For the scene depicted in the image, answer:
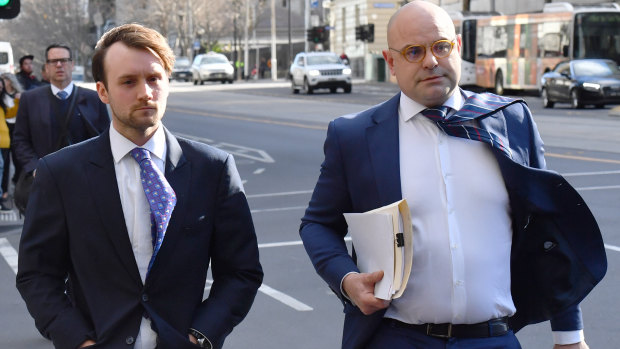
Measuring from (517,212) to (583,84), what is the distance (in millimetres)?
31600

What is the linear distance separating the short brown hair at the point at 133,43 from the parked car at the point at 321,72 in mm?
46358

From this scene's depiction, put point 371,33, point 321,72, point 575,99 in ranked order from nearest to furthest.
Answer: point 575,99 → point 321,72 → point 371,33

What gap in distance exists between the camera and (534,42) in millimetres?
45344

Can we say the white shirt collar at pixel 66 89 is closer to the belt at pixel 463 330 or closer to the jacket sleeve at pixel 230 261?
the jacket sleeve at pixel 230 261

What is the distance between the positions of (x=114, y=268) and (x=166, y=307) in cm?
19

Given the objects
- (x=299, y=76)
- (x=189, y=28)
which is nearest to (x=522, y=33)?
(x=299, y=76)

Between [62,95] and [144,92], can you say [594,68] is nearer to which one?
[62,95]

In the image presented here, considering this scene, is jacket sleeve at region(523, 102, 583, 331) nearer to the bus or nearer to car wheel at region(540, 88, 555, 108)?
car wheel at region(540, 88, 555, 108)

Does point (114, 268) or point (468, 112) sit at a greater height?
point (468, 112)

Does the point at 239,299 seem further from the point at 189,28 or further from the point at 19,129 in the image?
the point at 189,28

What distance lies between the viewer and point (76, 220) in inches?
141

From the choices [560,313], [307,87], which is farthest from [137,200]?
[307,87]

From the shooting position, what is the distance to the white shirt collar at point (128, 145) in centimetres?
362

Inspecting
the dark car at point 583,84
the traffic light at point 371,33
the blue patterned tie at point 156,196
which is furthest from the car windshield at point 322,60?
the blue patterned tie at point 156,196
